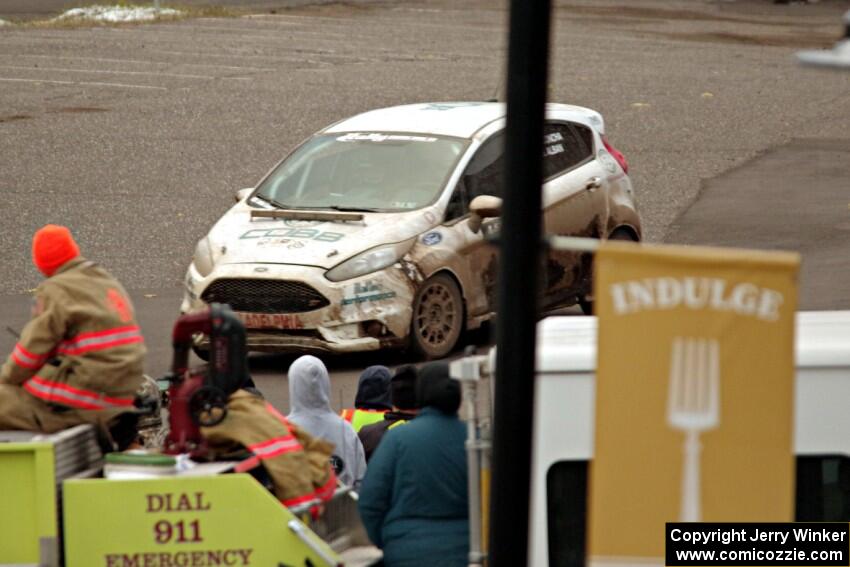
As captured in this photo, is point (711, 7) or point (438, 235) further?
point (711, 7)

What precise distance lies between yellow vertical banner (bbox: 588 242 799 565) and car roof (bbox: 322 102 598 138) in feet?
30.1

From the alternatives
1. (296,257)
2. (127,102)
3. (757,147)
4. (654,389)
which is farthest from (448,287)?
(127,102)

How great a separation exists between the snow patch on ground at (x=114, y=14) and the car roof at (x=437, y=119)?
21.4 metres

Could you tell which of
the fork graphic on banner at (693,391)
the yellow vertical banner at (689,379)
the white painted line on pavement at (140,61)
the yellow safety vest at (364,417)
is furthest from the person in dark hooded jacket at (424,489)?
the white painted line on pavement at (140,61)

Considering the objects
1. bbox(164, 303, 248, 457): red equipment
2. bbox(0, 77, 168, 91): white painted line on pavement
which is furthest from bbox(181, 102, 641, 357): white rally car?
bbox(0, 77, 168, 91): white painted line on pavement

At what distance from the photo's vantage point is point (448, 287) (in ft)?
43.2

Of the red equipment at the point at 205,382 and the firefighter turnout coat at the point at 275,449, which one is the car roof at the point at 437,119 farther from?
the firefighter turnout coat at the point at 275,449

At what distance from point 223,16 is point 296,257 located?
24.9 meters

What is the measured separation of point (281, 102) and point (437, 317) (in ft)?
42.4

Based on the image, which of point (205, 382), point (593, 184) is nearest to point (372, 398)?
point (205, 382)

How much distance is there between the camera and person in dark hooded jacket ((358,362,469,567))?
22.2 feet

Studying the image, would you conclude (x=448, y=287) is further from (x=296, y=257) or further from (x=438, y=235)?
(x=296, y=257)

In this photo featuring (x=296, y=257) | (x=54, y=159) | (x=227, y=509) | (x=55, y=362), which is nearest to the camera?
(x=227, y=509)

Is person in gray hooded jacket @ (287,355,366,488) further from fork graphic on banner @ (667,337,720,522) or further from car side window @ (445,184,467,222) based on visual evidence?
car side window @ (445,184,467,222)
